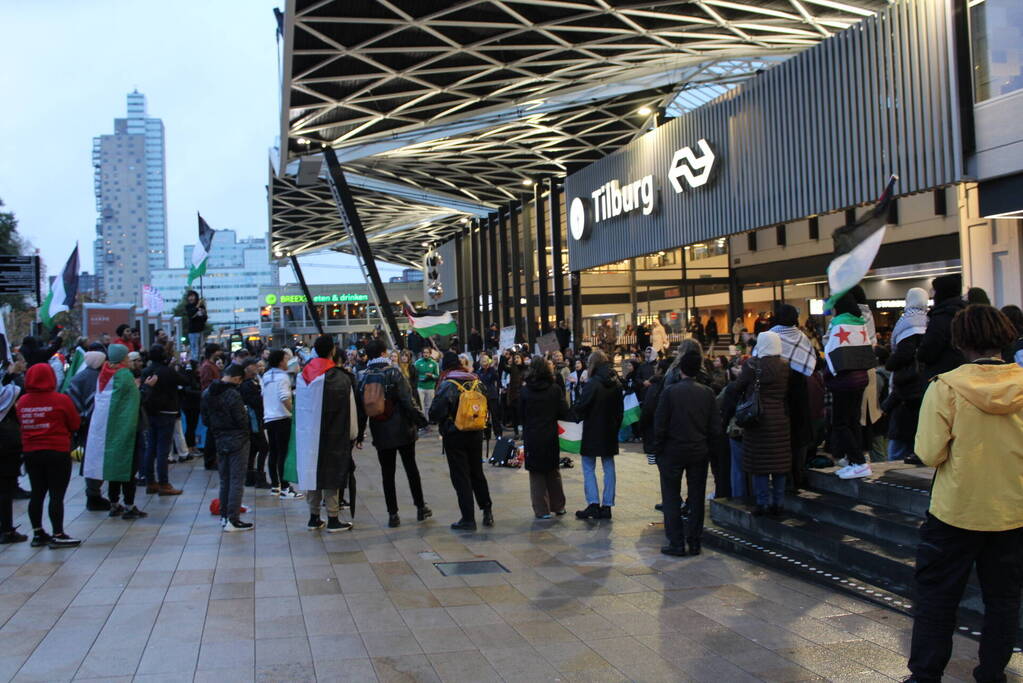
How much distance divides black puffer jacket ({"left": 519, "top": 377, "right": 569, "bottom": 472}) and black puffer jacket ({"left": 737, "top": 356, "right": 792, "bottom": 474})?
2.23 meters

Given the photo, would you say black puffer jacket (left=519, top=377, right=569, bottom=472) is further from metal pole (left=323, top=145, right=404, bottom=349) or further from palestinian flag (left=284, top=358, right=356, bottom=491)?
metal pole (left=323, top=145, right=404, bottom=349)

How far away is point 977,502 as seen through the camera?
396 centimetres

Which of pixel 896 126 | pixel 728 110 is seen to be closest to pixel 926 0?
pixel 896 126

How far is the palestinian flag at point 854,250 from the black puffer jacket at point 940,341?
1026 mm

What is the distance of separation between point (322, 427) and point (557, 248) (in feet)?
86.0

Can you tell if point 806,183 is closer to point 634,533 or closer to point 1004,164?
point 1004,164

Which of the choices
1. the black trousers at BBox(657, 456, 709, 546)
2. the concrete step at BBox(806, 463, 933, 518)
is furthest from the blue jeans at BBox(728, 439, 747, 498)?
the black trousers at BBox(657, 456, 709, 546)

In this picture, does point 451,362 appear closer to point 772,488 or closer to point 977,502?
point 772,488

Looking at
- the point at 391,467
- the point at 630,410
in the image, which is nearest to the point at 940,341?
the point at 630,410

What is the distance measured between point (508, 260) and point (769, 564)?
3504 centimetres

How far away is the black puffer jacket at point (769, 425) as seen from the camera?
751 centimetres

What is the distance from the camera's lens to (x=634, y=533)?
8523mm

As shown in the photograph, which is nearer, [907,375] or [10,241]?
[907,375]

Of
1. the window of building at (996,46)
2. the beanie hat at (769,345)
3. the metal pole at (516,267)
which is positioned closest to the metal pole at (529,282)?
the metal pole at (516,267)
